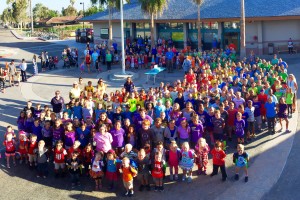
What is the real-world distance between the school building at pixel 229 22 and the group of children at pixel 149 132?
57.0 feet

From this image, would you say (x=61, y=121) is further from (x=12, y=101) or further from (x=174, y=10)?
(x=174, y=10)

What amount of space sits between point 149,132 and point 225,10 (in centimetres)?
2455

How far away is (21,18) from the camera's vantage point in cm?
11675

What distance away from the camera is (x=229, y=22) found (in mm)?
35094

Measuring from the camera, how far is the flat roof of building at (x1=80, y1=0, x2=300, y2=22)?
32.1 meters

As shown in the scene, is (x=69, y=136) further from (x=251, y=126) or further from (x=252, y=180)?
(x=251, y=126)

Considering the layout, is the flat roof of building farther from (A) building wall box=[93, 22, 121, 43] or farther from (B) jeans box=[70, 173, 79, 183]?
(B) jeans box=[70, 173, 79, 183]

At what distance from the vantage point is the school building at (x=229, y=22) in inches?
1289

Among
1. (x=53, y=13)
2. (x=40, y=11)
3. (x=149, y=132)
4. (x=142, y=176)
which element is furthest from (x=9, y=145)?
(x=40, y=11)

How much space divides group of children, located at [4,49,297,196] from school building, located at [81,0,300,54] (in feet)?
57.0

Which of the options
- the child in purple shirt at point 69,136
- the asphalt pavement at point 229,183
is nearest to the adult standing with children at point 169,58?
the asphalt pavement at point 229,183

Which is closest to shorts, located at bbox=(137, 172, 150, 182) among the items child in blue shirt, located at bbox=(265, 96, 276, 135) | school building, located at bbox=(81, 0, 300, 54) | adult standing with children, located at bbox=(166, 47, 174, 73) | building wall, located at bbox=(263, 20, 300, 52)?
child in blue shirt, located at bbox=(265, 96, 276, 135)

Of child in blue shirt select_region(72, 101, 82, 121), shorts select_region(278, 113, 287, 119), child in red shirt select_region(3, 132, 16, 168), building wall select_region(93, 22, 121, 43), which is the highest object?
building wall select_region(93, 22, 121, 43)

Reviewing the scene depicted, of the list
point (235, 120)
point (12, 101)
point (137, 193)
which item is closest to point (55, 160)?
point (137, 193)
